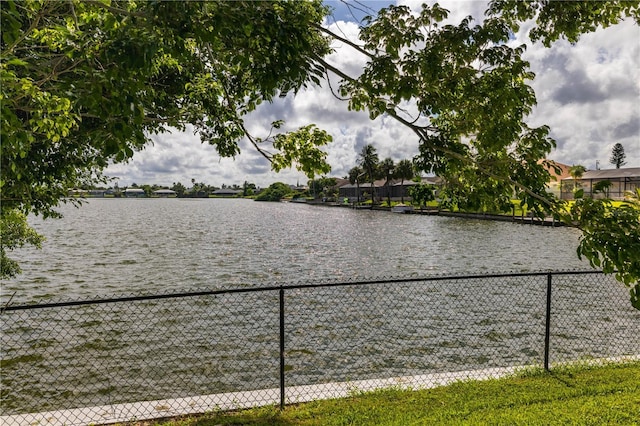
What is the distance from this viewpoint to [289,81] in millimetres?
4492

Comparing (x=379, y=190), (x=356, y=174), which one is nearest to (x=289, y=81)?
(x=356, y=174)

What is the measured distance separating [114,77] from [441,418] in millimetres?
5309

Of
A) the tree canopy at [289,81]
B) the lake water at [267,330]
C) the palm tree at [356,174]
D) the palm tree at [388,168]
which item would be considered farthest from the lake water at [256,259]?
the palm tree at [356,174]

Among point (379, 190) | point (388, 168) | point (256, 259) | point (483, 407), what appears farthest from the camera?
point (379, 190)

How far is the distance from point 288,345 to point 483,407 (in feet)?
23.9

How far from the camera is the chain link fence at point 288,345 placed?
310 inches

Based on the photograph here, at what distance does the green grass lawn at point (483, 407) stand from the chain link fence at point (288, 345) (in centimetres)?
49

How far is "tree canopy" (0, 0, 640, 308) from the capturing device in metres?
3.13

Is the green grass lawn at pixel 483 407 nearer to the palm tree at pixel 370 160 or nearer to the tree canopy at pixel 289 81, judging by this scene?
the tree canopy at pixel 289 81

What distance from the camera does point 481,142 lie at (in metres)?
4.75

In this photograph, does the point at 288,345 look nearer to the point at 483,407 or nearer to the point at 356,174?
the point at 483,407

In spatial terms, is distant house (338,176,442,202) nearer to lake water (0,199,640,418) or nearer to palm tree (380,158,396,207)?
palm tree (380,158,396,207)

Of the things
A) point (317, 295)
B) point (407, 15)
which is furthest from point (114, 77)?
point (317, 295)

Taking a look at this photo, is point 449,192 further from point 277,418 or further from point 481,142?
point 277,418
